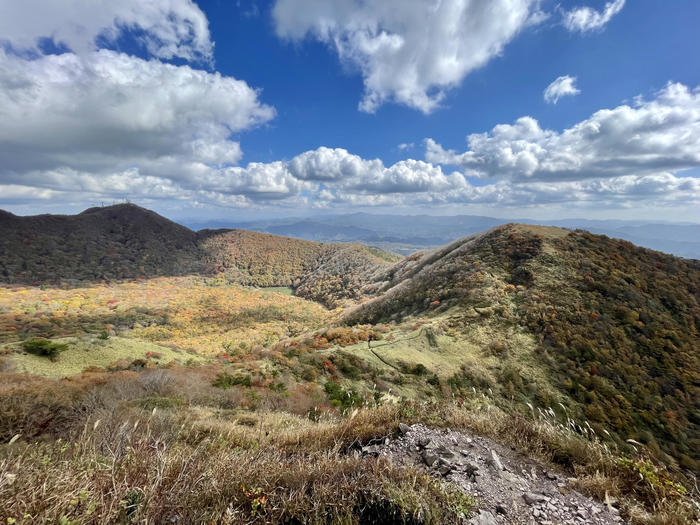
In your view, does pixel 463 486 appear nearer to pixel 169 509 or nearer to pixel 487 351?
pixel 169 509

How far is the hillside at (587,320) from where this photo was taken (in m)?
13.6

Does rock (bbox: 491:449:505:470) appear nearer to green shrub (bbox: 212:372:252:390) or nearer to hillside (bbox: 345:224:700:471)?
green shrub (bbox: 212:372:252:390)

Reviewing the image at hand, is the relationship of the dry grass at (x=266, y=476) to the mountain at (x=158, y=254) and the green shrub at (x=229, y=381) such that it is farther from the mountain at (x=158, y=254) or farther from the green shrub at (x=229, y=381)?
the mountain at (x=158, y=254)

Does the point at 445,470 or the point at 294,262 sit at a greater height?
the point at 445,470

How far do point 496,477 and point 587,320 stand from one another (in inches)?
833

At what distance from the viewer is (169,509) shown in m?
2.55

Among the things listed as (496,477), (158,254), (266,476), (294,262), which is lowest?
(294,262)

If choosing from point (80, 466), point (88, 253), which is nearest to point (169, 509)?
point (80, 466)

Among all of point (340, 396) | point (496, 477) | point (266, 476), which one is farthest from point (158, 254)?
point (496, 477)

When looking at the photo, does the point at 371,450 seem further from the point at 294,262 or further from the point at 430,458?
the point at 294,262

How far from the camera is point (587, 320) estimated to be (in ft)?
62.3

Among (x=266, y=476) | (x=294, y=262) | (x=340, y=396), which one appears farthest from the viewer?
(x=294, y=262)

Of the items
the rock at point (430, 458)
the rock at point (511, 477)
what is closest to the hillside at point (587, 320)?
the rock at point (511, 477)

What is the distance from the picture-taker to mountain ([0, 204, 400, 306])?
67.4 metres
